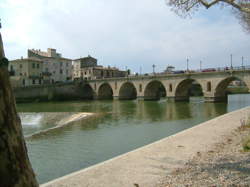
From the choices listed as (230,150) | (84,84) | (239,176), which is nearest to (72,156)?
(230,150)

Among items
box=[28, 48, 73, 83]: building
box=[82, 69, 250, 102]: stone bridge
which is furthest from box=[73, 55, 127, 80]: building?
box=[82, 69, 250, 102]: stone bridge

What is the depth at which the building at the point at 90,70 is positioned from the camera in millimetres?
96000

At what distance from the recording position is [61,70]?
8369cm

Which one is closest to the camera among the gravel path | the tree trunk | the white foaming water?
the tree trunk

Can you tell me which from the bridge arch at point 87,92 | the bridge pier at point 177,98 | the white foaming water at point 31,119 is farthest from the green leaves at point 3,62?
the bridge arch at point 87,92

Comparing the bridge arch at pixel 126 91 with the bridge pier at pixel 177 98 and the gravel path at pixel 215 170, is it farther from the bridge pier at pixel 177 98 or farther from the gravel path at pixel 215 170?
the gravel path at pixel 215 170

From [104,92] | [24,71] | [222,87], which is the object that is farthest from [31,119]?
[104,92]

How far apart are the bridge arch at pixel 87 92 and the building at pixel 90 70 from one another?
15312 millimetres

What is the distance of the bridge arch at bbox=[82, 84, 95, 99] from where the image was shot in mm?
77412

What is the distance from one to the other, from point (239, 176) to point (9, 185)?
17.8ft

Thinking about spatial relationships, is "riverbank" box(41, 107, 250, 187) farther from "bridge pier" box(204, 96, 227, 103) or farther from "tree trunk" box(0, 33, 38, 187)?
"bridge pier" box(204, 96, 227, 103)

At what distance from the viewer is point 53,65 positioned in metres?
80.4

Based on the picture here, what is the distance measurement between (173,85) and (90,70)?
153 ft

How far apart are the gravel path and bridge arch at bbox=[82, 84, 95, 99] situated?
6837 cm
